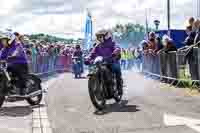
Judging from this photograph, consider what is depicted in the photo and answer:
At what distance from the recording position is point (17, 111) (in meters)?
12.1

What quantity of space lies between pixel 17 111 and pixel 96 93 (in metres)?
1.81

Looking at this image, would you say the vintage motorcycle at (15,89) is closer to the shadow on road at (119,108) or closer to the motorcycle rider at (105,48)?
the motorcycle rider at (105,48)

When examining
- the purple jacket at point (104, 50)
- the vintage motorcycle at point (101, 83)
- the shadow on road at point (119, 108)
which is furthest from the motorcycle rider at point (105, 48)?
the shadow on road at point (119, 108)

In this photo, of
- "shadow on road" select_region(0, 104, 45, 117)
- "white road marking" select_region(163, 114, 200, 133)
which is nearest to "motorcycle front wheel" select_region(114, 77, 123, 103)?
"shadow on road" select_region(0, 104, 45, 117)

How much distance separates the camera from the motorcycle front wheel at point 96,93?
38.3ft

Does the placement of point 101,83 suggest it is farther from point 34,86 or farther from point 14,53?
point 14,53

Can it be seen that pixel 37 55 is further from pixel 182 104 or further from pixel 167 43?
pixel 182 104

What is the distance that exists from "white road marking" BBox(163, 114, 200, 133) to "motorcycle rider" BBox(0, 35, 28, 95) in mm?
4247

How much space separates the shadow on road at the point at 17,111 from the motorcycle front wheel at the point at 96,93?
4.69ft

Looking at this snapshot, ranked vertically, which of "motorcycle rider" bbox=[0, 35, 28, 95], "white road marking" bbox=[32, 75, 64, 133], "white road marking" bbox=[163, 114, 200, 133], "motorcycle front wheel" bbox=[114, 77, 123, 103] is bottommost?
"white road marking" bbox=[32, 75, 64, 133]

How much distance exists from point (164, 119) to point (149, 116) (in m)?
0.52

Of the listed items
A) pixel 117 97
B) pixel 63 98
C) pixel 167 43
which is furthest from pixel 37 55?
pixel 117 97

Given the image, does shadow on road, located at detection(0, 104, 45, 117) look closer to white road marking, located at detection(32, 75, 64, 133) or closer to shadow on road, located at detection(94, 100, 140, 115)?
white road marking, located at detection(32, 75, 64, 133)

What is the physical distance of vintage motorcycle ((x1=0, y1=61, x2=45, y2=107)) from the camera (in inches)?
486
